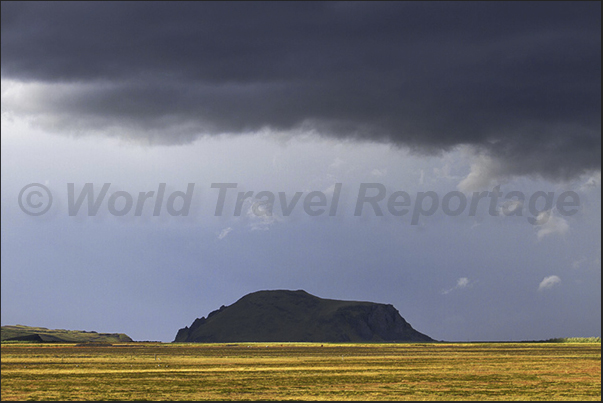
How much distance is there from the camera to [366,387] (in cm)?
7088

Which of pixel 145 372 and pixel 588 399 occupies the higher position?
pixel 588 399

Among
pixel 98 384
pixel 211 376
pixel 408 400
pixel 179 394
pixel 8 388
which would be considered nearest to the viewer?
pixel 408 400

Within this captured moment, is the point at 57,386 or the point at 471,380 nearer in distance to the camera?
the point at 57,386

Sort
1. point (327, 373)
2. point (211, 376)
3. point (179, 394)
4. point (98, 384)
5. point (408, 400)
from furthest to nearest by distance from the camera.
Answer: point (327, 373) < point (211, 376) < point (98, 384) < point (179, 394) < point (408, 400)

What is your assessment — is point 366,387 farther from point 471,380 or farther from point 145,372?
point 145,372

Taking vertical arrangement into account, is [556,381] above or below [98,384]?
above

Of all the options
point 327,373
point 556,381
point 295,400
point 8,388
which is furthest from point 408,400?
point 8,388

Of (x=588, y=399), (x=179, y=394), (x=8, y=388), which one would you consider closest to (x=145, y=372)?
(x=8, y=388)

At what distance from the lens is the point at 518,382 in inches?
3024

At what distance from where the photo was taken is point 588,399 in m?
60.0

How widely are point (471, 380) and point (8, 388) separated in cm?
4963

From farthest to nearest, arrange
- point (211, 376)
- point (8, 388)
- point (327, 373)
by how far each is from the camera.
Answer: point (327, 373) < point (211, 376) < point (8, 388)

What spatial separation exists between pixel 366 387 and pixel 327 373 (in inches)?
822

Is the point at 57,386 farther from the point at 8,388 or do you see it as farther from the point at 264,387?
the point at 264,387
